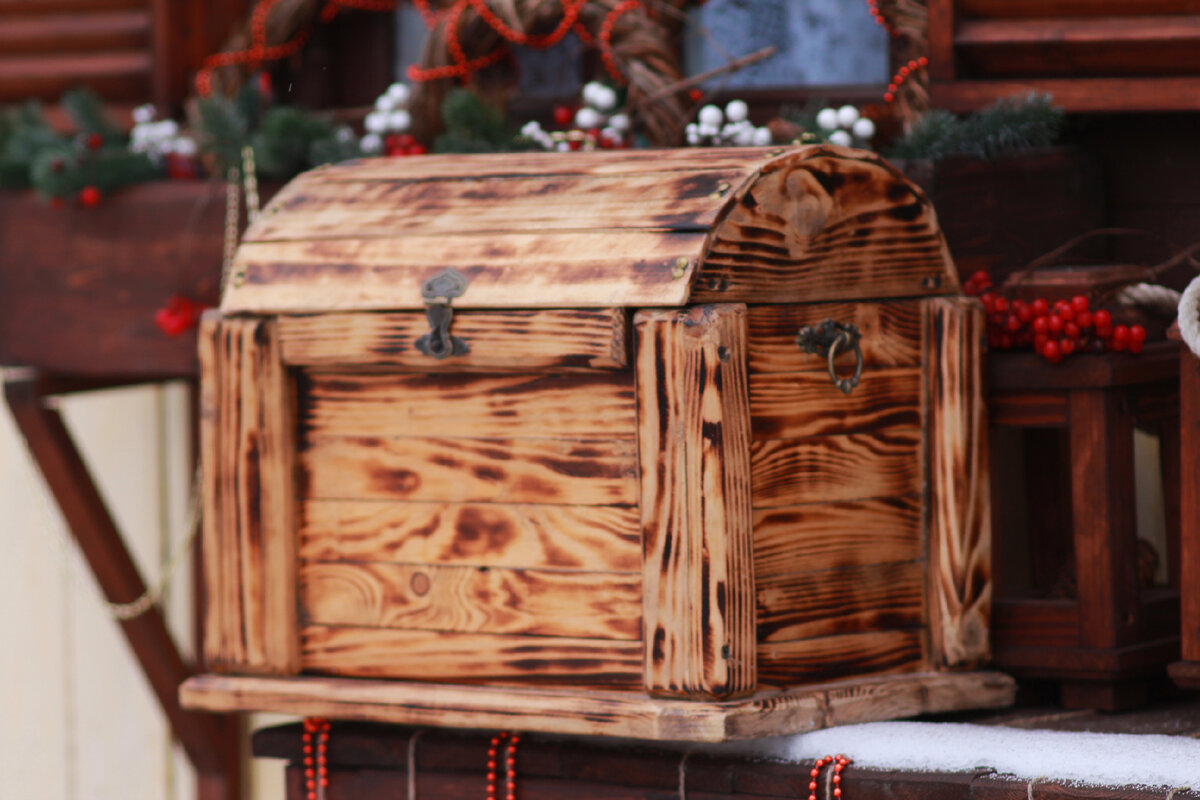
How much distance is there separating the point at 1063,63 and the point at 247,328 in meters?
1.07

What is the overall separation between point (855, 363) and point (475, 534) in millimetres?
448

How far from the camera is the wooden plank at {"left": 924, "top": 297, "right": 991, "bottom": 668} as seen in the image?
1.80 meters

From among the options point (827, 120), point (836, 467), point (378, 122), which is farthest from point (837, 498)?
point (378, 122)

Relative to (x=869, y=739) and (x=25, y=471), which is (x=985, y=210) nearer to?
(x=869, y=739)

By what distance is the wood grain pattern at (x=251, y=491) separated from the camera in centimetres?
182

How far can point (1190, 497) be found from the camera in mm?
1674

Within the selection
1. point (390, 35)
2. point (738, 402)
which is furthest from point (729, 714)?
point (390, 35)

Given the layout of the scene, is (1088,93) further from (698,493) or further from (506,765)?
(506,765)

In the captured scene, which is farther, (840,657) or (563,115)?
(563,115)

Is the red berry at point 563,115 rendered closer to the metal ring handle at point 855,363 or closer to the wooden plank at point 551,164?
the wooden plank at point 551,164

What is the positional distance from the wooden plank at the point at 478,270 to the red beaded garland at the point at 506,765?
49 cm

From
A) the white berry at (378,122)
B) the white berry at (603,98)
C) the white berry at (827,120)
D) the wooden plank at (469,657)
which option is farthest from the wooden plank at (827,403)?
the white berry at (378,122)

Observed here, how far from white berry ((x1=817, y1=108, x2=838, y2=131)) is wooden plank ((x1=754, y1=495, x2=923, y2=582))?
51cm

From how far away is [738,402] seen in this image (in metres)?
1.60
